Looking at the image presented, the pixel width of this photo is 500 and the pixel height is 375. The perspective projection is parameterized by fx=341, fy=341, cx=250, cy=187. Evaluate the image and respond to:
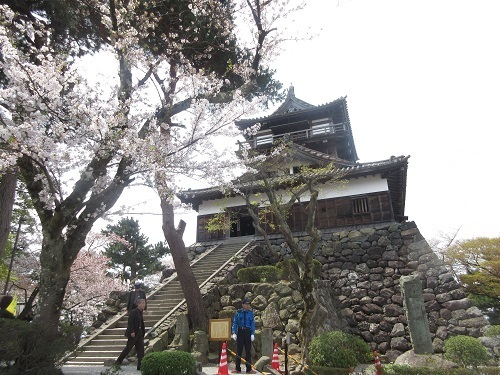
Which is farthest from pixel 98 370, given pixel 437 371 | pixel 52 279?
pixel 437 371

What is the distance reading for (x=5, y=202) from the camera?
7.69 meters

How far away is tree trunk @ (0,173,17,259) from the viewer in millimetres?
7628

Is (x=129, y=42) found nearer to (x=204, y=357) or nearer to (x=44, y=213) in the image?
(x=44, y=213)

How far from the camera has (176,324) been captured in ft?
36.7

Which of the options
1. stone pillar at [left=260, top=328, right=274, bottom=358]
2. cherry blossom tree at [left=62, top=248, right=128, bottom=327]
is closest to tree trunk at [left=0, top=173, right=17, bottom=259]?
stone pillar at [left=260, top=328, right=274, bottom=358]

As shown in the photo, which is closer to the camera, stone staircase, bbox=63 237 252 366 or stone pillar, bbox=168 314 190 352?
stone staircase, bbox=63 237 252 366

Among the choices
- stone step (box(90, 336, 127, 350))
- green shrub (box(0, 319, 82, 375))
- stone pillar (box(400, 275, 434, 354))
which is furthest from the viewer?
stone step (box(90, 336, 127, 350))

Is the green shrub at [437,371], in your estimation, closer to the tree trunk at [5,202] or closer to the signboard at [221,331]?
the signboard at [221,331]

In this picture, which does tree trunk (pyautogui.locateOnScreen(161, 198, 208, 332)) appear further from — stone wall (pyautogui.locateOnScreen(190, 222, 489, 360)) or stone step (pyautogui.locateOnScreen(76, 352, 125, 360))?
stone step (pyautogui.locateOnScreen(76, 352, 125, 360))

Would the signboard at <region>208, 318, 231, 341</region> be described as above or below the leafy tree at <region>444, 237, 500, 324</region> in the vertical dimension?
below

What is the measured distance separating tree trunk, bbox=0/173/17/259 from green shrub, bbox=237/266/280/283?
29.7ft

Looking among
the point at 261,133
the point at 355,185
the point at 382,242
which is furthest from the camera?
the point at 261,133

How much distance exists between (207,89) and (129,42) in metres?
2.32

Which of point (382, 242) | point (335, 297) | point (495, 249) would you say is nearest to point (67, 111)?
point (335, 297)
